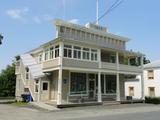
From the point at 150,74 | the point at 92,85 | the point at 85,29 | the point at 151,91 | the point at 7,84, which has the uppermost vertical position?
the point at 85,29

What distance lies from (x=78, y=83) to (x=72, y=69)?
11.7ft

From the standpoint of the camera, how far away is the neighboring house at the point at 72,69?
24.4m

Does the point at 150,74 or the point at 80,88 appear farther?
the point at 150,74

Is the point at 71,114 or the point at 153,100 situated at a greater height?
the point at 153,100

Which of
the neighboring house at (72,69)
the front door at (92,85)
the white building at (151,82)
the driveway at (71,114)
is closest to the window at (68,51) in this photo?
the neighboring house at (72,69)

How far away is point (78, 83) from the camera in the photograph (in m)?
27.1

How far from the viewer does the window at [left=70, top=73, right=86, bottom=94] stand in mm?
26500

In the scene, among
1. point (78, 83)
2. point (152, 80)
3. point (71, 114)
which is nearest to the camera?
point (71, 114)

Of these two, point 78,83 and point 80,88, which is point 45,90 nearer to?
point 78,83

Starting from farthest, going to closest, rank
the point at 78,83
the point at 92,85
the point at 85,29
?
1. the point at 85,29
2. the point at 92,85
3. the point at 78,83

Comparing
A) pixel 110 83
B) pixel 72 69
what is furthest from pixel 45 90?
pixel 110 83

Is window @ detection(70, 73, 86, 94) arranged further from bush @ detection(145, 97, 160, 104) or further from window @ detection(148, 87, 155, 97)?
window @ detection(148, 87, 155, 97)

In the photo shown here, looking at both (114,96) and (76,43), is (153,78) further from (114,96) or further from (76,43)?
(76,43)

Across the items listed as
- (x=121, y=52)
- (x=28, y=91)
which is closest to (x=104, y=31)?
(x=121, y=52)
